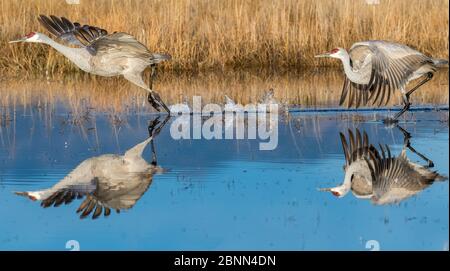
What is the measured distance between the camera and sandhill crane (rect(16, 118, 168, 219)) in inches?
268

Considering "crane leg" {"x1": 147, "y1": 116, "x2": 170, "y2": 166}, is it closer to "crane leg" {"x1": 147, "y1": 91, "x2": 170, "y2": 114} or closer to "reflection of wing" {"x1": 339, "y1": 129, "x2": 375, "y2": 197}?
"crane leg" {"x1": 147, "y1": 91, "x2": 170, "y2": 114}

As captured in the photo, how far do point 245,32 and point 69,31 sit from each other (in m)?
4.69

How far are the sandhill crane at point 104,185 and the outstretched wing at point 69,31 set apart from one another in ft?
7.99

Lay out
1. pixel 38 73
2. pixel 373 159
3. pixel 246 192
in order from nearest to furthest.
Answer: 1. pixel 246 192
2. pixel 373 159
3. pixel 38 73

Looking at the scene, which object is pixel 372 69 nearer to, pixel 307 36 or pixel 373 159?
pixel 373 159

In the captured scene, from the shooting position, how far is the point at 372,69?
32.9ft

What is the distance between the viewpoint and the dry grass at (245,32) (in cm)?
1452

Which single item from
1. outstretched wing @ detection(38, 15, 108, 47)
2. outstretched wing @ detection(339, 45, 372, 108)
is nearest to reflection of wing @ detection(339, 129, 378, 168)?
outstretched wing @ detection(339, 45, 372, 108)

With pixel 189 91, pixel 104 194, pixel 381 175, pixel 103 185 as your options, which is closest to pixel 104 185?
pixel 103 185

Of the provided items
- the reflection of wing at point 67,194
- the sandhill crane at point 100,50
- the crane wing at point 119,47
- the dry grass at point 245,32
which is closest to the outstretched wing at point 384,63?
the sandhill crane at point 100,50

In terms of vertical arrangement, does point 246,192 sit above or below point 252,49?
below

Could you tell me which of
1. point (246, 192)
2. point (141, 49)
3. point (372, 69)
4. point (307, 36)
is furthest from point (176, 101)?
point (246, 192)

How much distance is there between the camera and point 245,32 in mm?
14773

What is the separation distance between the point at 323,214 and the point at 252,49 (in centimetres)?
865
